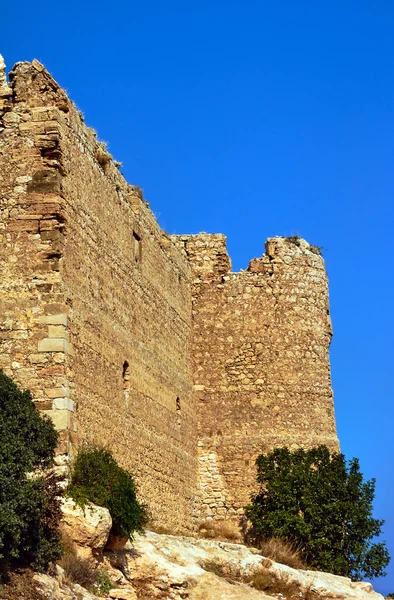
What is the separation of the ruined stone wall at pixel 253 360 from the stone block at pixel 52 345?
9180 millimetres

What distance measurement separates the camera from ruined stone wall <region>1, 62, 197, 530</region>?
45.6ft

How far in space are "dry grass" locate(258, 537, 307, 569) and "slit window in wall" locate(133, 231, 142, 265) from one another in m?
5.86

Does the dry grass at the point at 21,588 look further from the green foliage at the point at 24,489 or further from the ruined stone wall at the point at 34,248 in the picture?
the ruined stone wall at the point at 34,248

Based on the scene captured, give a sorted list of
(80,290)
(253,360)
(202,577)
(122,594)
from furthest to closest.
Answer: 1. (253,360)
2. (80,290)
3. (202,577)
4. (122,594)

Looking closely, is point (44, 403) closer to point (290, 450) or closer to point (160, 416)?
point (160, 416)

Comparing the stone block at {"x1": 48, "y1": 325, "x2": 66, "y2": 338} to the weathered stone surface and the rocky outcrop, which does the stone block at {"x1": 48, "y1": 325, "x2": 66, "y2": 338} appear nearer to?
the weathered stone surface

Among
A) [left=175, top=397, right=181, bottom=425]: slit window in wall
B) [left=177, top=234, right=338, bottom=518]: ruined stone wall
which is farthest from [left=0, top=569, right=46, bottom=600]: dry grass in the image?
[left=177, top=234, right=338, bottom=518]: ruined stone wall

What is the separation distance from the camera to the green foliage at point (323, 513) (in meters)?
19.1

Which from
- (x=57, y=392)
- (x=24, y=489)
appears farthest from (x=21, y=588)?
(x=57, y=392)

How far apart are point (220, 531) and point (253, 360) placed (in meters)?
4.00

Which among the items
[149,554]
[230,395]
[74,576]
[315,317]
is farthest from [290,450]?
[74,576]

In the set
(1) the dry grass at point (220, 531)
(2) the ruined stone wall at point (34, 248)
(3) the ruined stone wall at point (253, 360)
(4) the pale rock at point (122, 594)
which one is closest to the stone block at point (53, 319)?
(2) the ruined stone wall at point (34, 248)

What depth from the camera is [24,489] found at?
10.7 metres

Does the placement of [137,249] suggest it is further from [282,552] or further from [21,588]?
[21,588]
